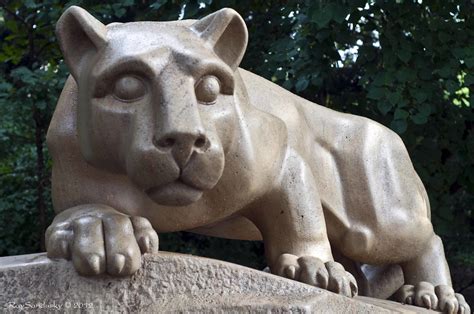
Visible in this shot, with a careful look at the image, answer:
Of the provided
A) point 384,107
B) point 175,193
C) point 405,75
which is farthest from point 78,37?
point 405,75

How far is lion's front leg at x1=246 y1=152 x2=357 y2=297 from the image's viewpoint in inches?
103

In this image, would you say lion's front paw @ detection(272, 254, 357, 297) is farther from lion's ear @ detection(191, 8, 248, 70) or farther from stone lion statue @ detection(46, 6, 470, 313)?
lion's ear @ detection(191, 8, 248, 70)

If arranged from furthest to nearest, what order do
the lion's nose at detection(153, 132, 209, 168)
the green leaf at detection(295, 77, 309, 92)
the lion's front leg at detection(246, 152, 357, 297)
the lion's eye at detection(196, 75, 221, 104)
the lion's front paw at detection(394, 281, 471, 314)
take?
the green leaf at detection(295, 77, 309, 92)
the lion's front paw at detection(394, 281, 471, 314)
the lion's front leg at detection(246, 152, 357, 297)
the lion's eye at detection(196, 75, 221, 104)
the lion's nose at detection(153, 132, 209, 168)

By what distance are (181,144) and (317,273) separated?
1.81 ft

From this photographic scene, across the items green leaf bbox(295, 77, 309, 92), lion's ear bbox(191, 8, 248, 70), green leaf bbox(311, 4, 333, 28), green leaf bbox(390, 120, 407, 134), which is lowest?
green leaf bbox(390, 120, 407, 134)

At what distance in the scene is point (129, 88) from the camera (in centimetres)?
224

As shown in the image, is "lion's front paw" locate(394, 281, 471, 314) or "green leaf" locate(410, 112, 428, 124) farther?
"green leaf" locate(410, 112, 428, 124)

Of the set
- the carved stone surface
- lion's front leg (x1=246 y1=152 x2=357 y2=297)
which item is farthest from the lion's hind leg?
the carved stone surface

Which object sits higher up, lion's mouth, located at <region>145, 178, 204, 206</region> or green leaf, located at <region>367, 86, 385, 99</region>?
lion's mouth, located at <region>145, 178, 204, 206</region>

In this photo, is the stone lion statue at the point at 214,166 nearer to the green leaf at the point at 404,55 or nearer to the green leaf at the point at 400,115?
the green leaf at the point at 400,115

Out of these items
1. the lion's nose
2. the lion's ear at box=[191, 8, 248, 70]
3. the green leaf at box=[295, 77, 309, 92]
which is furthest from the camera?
the green leaf at box=[295, 77, 309, 92]

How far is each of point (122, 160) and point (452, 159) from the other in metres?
2.50

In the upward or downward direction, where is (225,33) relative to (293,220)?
upward

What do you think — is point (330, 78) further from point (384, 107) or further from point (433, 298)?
point (433, 298)
